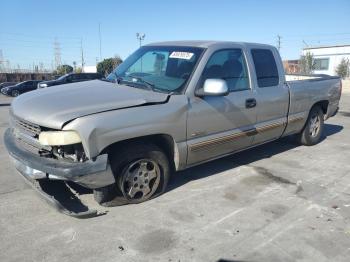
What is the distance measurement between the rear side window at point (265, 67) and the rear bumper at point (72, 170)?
2.78m

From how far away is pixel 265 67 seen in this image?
5.62m

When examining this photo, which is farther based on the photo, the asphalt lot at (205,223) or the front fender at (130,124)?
the front fender at (130,124)

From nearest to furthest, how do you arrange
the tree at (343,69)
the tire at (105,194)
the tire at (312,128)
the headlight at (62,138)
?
the headlight at (62,138) → the tire at (105,194) → the tire at (312,128) → the tree at (343,69)

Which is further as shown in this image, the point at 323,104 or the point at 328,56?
the point at 328,56

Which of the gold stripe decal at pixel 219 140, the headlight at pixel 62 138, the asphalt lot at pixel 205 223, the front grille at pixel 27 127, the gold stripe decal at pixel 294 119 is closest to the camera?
the asphalt lot at pixel 205 223

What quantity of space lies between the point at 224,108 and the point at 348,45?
188 ft

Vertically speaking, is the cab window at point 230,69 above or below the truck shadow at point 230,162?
above

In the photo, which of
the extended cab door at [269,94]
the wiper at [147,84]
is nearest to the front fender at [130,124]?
the wiper at [147,84]

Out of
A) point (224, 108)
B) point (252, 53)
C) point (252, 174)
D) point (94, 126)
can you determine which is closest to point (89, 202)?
point (94, 126)

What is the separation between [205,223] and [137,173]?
37.3 inches

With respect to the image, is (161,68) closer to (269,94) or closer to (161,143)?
(161,143)

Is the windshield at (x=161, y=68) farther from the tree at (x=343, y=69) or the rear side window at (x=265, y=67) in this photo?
the tree at (x=343, y=69)

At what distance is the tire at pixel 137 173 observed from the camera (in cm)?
399

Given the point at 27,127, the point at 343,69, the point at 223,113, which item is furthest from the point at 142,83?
the point at 343,69
